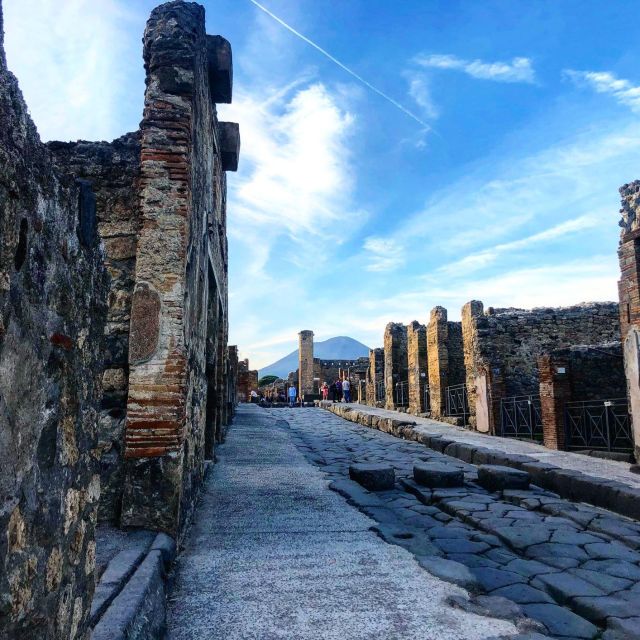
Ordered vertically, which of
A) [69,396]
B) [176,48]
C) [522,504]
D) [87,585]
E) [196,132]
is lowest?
[522,504]

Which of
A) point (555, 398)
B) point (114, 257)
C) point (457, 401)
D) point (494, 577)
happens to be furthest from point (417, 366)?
point (114, 257)

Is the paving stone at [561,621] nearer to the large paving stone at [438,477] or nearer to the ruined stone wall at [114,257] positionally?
the ruined stone wall at [114,257]

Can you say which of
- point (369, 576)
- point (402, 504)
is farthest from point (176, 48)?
point (402, 504)

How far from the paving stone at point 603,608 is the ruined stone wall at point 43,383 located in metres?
2.66

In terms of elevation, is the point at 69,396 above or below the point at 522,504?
above

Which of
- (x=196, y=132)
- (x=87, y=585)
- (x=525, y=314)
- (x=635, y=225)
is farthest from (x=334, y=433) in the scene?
(x=87, y=585)

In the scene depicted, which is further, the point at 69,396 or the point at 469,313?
the point at 469,313

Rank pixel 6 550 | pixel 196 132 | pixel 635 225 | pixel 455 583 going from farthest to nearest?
pixel 635 225
pixel 196 132
pixel 455 583
pixel 6 550

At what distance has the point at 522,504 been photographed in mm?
5566

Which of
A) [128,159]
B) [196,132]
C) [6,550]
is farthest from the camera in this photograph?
[196,132]

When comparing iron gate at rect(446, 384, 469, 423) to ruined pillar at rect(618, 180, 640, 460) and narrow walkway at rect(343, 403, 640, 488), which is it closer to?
narrow walkway at rect(343, 403, 640, 488)

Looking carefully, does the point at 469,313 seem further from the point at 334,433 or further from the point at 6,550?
the point at 6,550

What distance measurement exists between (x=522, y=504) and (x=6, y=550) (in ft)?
18.1

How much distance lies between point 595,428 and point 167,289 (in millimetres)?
8524
